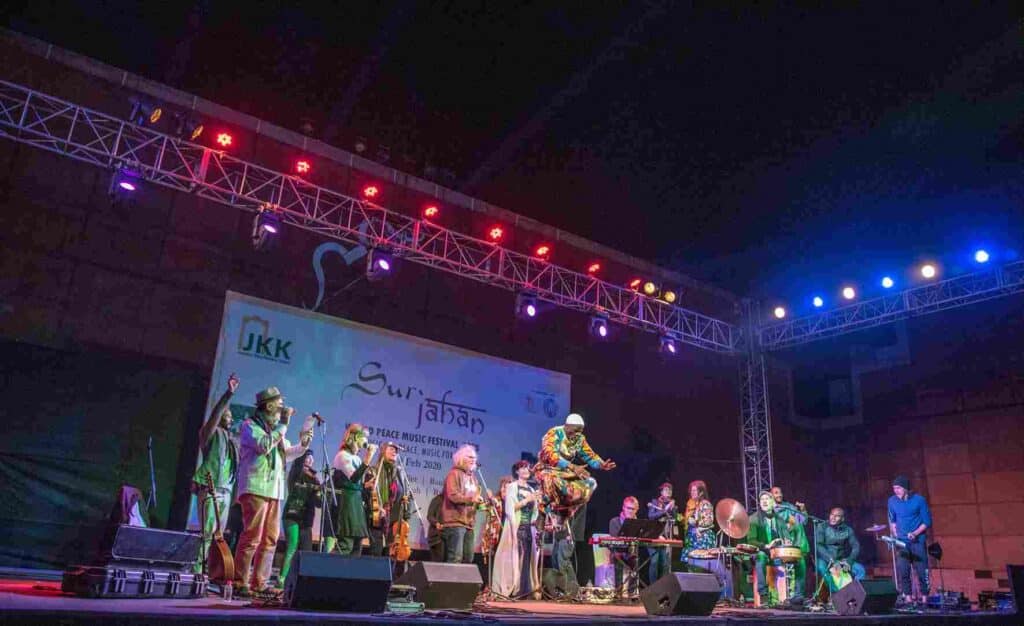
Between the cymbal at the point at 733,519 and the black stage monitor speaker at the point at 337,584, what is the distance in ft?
21.0

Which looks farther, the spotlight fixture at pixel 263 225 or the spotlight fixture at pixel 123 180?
the spotlight fixture at pixel 263 225

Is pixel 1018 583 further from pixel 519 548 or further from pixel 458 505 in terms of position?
pixel 458 505

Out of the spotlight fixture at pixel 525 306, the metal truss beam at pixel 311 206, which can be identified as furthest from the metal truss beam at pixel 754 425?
the spotlight fixture at pixel 525 306

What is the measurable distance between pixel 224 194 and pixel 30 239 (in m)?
2.53

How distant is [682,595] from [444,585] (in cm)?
183

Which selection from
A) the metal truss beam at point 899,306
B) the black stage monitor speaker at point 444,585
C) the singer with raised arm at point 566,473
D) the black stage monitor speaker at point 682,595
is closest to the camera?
the black stage monitor speaker at point 444,585

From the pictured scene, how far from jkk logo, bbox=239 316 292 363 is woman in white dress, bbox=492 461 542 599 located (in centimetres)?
389

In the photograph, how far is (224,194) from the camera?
34.5 feet

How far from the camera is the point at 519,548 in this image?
8562mm

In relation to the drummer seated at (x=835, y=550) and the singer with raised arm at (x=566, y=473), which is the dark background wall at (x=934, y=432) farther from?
the singer with raised arm at (x=566, y=473)

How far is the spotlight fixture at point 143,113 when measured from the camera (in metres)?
9.61

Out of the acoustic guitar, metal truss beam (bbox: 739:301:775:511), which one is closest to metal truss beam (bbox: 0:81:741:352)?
metal truss beam (bbox: 739:301:775:511)

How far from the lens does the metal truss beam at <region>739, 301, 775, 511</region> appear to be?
14.6 metres

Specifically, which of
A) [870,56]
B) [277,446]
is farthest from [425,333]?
[870,56]
